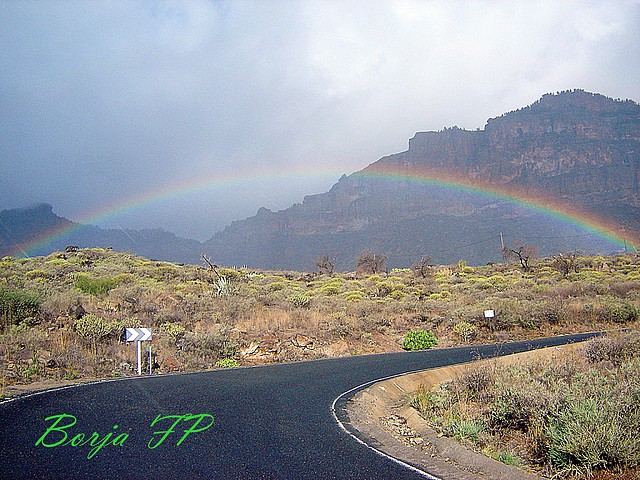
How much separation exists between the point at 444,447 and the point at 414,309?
24.4 meters

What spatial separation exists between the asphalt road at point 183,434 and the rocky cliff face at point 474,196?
9867 cm

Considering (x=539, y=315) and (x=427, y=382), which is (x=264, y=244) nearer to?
(x=539, y=315)

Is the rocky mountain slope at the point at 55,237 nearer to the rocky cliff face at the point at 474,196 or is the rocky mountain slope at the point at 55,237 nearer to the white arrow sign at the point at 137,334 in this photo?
the rocky cliff face at the point at 474,196

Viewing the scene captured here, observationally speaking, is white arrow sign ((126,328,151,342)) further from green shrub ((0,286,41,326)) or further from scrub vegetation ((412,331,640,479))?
scrub vegetation ((412,331,640,479))

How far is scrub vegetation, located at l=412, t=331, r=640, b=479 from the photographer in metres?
5.80

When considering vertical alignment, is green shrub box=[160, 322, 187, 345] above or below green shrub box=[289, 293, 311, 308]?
above

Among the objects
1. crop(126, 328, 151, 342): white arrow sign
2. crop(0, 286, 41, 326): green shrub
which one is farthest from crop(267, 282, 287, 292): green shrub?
crop(126, 328, 151, 342): white arrow sign

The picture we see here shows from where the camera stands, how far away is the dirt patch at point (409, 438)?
6.25 metres

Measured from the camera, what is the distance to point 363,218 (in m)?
159

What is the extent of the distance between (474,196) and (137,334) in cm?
14040

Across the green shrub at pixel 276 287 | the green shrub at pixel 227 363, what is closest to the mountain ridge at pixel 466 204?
the green shrub at pixel 276 287

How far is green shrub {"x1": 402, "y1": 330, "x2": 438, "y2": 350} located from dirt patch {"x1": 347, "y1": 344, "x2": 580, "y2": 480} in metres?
11.0

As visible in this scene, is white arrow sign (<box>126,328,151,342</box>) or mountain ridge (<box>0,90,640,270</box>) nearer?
white arrow sign (<box>126,328,151,342</box>)

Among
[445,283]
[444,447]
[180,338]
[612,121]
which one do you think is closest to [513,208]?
[612,121]
